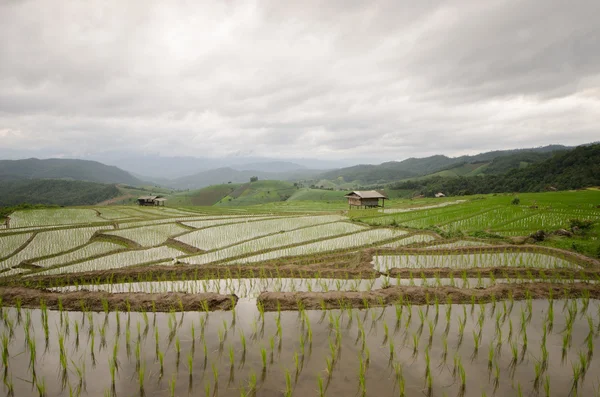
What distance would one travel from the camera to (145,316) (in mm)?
6078

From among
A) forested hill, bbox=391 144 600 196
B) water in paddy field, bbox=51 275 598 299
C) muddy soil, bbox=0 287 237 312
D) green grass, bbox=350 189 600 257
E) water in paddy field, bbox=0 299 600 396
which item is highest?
forested hill, bbox=391 144 600 196

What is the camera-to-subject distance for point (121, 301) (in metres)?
6.84

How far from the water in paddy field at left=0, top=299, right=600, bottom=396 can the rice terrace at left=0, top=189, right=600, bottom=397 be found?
0.09ft

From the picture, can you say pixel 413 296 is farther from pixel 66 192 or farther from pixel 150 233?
pixel 66 192

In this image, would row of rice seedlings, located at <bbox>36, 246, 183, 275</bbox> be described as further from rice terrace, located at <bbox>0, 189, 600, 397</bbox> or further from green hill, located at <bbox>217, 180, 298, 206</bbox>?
green hill, located at <bbox>217, 180, 298, 206</bbox>

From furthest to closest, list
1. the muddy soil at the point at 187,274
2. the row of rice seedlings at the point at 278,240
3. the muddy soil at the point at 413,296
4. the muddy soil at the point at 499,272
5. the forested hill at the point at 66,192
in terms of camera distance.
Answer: the forested hill at the point at 66,192 < the row of rice seedlings at the point at 278,240 < the muddy soil at the point at 187,274 < the muddy soil at the point at 499,272 < the muddy soil at the point at 413,296

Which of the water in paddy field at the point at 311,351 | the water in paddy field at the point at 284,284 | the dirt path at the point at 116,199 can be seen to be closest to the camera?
the water in paddy field at the point at 311,351

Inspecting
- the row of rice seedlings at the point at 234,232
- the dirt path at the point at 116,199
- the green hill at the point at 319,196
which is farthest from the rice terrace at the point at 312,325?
the dirt path at the point at 116,199

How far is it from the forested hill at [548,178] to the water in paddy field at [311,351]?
53.1 metres

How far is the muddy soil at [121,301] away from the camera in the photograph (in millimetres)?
6656

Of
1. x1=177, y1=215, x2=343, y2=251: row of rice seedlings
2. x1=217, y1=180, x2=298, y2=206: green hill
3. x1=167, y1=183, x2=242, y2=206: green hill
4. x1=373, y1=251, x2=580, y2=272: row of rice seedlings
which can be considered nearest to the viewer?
x1=373, y1=251, x2=580, y2=272: row of rice seedlings

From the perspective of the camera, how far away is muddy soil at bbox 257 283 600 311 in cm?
657

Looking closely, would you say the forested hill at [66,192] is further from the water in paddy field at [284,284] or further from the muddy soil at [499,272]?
the muddy soil at [499,272]

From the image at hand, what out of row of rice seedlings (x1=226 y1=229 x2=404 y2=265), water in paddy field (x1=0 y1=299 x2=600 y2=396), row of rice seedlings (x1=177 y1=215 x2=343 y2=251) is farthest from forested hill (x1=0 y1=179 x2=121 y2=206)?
water in paddy field (x1=0 y1=299 x2=600 y2=396)
